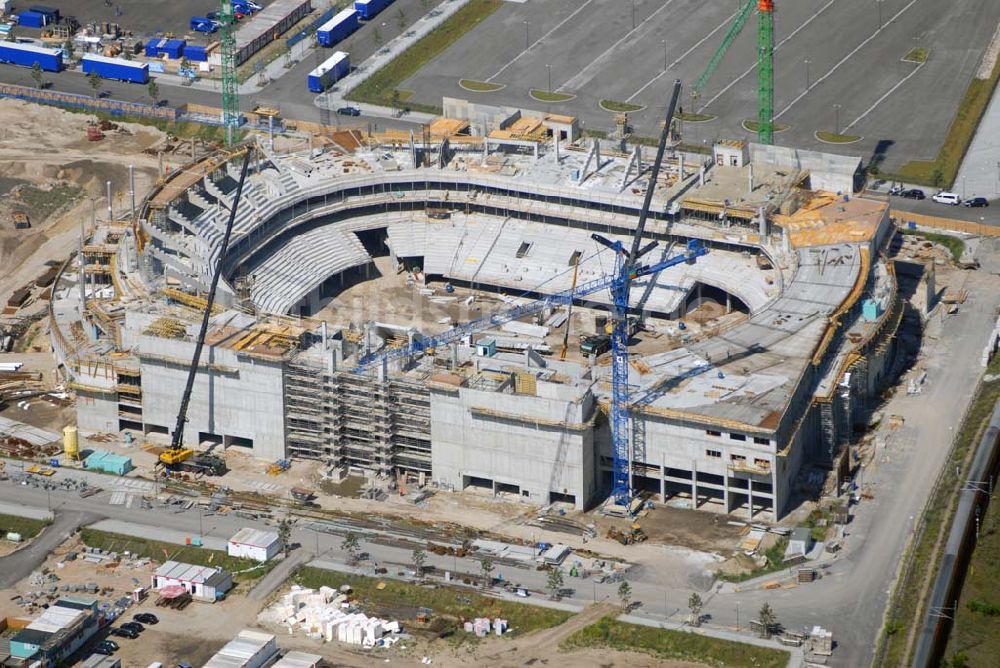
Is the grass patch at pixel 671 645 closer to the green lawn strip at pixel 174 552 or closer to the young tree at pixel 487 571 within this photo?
the young tree at pixel 487 571

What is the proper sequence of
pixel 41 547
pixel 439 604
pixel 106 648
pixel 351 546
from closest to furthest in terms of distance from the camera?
pixel 106 648, pixel 439 604, pixel 351 546, pixel 41 547

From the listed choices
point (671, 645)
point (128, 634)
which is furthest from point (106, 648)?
point (671, 645)

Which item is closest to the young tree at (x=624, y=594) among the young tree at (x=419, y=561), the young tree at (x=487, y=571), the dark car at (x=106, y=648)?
the young tree at (x=487, y=571)

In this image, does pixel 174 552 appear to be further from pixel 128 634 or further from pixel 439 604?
pixel 439 604

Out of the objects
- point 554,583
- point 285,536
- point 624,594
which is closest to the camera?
point 624,594

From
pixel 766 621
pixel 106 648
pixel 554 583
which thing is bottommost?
pixel 106 648

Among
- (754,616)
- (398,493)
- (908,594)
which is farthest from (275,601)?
(908,594)
